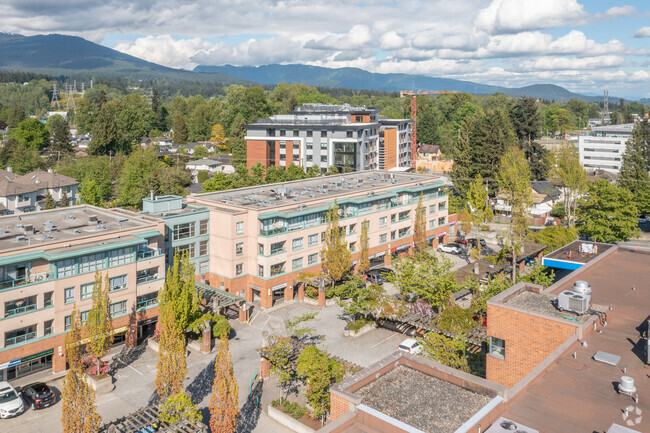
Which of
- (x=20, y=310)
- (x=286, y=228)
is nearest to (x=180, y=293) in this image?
(x=20, y=310)

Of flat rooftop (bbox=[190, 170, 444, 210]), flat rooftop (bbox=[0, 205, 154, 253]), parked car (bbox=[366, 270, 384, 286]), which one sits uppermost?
flat rooftop (bbox=[190, 170, 444, 210])

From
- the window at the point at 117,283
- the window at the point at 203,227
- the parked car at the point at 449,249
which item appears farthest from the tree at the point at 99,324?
the parked car at the point at 449,249

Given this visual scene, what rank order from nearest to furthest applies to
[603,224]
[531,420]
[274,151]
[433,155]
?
[531,420]
[603,224]
[274,151]
[433,155]

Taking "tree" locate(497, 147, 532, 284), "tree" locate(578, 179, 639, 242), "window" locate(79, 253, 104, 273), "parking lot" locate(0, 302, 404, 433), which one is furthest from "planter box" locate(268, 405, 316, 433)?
"tree" locate(578, 179, 639, 242)

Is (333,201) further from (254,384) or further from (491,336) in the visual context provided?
(491,336)

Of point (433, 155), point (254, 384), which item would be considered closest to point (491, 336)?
point (254, 384)

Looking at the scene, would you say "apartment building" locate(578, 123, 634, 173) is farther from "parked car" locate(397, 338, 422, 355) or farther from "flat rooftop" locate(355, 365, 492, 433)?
"flat rooftop" locate(355, 365, 492, 433)

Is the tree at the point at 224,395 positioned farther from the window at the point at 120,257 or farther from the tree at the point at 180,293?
the window at the point at 120,257
